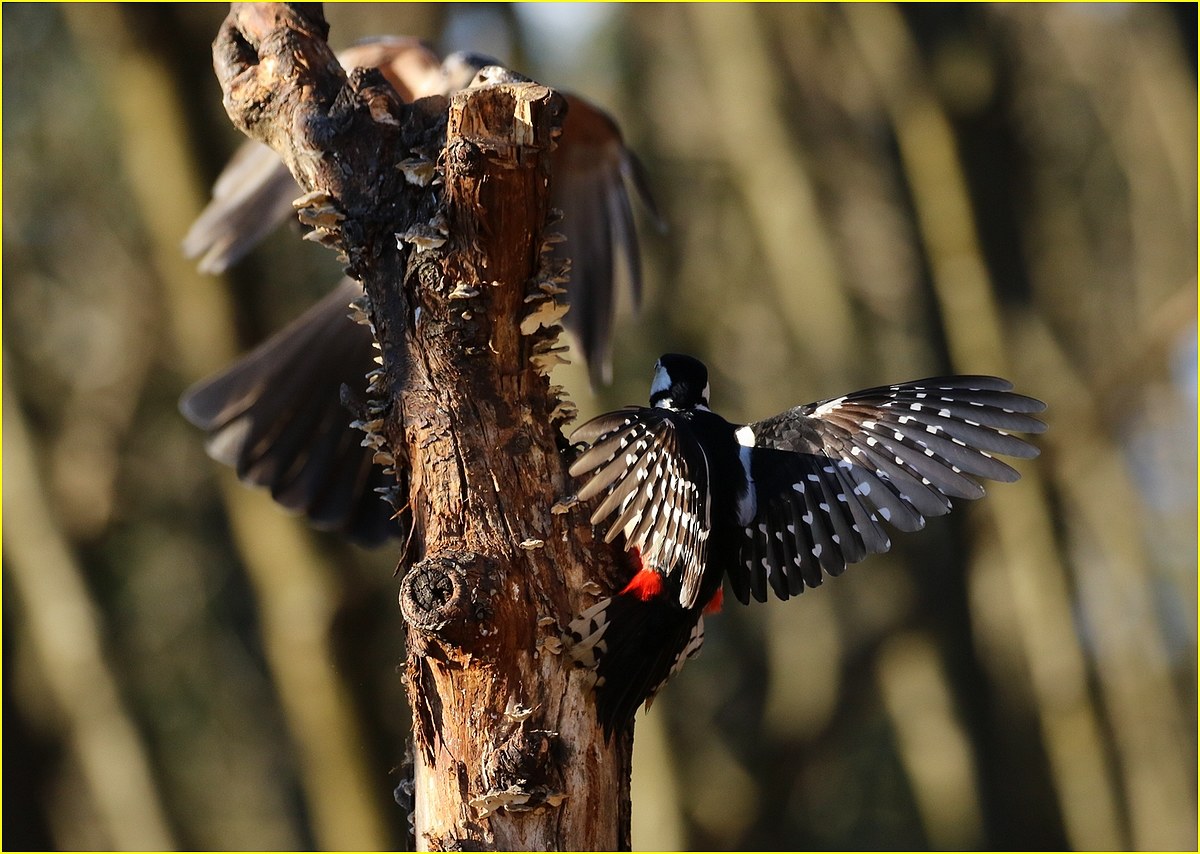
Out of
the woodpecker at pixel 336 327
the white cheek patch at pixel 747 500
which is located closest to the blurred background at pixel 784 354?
the woodpecker at pixel 336 327

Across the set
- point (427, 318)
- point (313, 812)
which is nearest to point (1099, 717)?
point (313, 812)

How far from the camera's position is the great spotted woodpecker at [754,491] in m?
2.15

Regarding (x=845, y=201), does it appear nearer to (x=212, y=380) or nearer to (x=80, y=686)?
(x=212, y=380)

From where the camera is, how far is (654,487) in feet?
7.32

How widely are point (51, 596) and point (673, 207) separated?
4740mm

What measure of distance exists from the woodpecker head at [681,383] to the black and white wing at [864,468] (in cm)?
28

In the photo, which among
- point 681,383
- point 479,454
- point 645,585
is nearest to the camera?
point 479,454

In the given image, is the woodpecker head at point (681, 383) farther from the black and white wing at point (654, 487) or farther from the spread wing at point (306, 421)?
the spread wing at point (306, 421)

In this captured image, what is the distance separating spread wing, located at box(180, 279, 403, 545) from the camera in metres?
3.28

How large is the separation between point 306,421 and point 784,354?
408 cm

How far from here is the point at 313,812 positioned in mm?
4961

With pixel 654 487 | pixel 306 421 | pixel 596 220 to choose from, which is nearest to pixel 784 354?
pixel 596 220

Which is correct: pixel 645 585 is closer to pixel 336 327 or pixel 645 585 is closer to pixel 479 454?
pixel 479 454

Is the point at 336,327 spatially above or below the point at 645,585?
above
